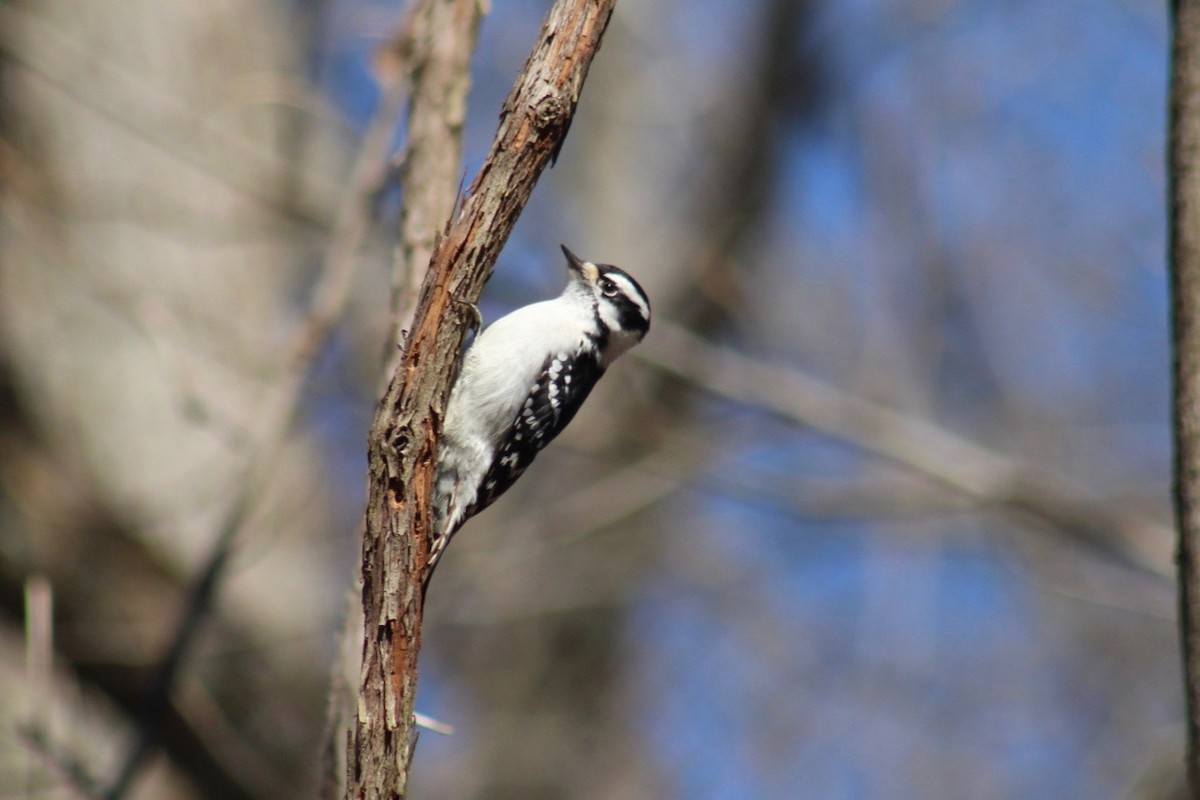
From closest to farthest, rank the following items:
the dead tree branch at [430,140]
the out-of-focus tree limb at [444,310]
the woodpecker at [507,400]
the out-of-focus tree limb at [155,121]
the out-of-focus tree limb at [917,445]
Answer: the out-of-focus tree limb at [444,310]
the dead tree branch at [430,140]
the woodpecker at [507,400]
the out-of-focus tree limb at [155,121]
the out-of-focus tree limb at [917,445]

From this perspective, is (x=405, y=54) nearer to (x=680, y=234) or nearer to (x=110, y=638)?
(x=110, y=638)

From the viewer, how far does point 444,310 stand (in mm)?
3090

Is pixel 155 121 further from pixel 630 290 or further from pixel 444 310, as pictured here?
pixel 444 310

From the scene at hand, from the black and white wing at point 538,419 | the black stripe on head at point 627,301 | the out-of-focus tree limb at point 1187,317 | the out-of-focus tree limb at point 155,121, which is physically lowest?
the out-of-focus tree limb at point 1187,317

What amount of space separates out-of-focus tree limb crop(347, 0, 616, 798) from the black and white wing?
179 centimetres

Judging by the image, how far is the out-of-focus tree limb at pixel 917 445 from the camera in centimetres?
679

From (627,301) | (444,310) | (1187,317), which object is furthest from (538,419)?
(1187,317)

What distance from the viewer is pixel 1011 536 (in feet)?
28.0

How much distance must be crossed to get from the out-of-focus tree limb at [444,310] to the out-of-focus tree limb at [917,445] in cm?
413

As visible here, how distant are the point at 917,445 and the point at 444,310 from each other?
4.60 meters

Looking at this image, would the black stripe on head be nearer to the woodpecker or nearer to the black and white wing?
the woodpecker

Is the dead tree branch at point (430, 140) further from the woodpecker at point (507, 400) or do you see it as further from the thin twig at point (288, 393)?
the thin twig at point (288, 393)

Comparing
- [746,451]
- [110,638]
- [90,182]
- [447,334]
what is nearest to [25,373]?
[90,182]

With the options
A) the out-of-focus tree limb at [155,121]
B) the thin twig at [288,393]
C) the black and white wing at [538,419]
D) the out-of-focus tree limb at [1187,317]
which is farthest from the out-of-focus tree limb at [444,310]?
the out-of-focus tree limb at [155,121]
